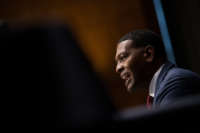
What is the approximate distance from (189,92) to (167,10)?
1.54 metres

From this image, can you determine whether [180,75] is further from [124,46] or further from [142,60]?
[124,46]

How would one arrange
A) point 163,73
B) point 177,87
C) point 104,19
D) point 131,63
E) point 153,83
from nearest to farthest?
point 177,87
point 163,73
point 153,83
point 131,63
point 104,19

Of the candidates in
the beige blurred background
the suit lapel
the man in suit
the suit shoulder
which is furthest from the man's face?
the beige blurred background

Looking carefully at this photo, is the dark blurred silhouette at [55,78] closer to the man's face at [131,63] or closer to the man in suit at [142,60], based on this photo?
the man in suit at [142,60]

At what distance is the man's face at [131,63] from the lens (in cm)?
190

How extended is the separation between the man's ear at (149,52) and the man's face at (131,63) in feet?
Answer: 0.06

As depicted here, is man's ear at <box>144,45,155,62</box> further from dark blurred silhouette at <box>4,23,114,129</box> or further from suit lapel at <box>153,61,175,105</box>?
dark blurred silhouette at <box>4,23,114,129</box>

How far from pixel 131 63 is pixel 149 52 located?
127 mm

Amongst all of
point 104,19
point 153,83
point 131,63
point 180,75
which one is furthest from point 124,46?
point 104,19

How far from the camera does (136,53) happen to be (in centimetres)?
191

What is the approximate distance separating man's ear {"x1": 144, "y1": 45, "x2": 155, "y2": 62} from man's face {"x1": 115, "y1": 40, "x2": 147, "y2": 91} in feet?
0.06

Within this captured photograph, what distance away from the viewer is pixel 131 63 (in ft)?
6.35

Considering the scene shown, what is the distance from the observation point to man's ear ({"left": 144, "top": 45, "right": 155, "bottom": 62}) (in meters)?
1.87

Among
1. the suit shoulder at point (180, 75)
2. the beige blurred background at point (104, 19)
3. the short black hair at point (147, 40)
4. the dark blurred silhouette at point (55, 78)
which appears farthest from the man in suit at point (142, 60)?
the dark blurred silhouette at point (55, 78)
